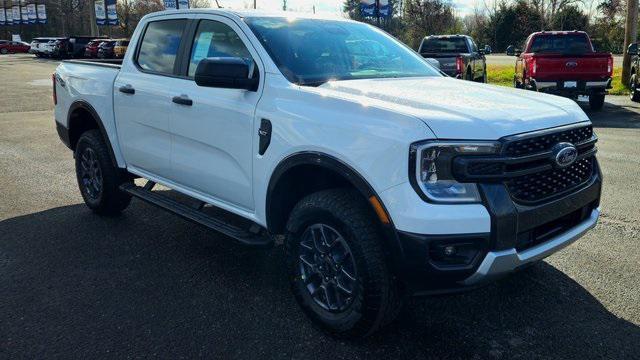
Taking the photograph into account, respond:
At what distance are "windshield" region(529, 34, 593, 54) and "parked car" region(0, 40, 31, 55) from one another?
2438 inches

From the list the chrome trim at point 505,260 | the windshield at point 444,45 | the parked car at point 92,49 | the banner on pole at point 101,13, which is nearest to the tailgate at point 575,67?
the windshield at point 444,45

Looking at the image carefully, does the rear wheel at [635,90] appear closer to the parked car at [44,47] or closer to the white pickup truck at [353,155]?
the white pickup truck at [353,155]

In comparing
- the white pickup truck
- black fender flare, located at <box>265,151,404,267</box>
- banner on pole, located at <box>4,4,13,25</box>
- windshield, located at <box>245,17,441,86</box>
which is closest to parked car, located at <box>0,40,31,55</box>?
banner on pole, located at <box>4,4,13,25</box>

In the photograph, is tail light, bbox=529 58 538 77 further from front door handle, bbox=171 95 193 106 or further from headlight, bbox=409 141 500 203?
headlight, bbox=409 141 500 203

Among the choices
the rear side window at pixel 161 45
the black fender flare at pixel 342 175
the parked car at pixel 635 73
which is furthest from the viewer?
the parked car at pixel 635 73

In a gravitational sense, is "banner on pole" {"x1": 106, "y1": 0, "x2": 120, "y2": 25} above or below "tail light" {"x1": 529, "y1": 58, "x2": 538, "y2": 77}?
above

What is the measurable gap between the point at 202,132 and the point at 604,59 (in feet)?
38.0

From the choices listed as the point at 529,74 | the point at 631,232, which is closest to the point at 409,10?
the point at 529,74

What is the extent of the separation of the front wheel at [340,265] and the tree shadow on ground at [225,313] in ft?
0.55

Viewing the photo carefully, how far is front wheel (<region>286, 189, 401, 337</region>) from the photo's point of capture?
117 inches

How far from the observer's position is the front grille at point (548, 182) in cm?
288

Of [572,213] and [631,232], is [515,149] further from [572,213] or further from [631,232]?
[631,232]

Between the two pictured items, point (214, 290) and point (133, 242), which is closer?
point (214, 290)

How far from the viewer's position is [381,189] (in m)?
2.84
